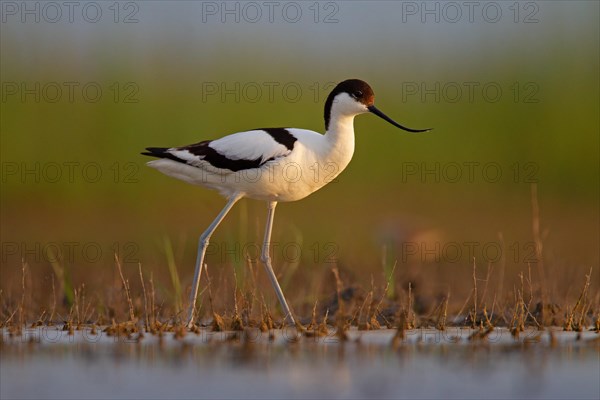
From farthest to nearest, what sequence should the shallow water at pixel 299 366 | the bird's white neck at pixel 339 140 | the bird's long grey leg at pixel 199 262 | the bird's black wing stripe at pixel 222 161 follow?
1. the bird's white neck at pixel 339 140
2. the bird's black wing stripe at pixel 222 161
3. the bird's long grey leg at pixel 199 262
4. the shallow water at pixel 299 366

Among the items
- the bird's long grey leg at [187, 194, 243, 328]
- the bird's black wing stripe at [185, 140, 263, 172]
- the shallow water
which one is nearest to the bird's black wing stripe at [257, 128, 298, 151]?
the bird's black wing stripe at [185, 140, 263, 172]

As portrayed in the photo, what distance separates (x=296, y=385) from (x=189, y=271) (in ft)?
18.6

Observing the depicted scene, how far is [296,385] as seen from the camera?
18.4ft

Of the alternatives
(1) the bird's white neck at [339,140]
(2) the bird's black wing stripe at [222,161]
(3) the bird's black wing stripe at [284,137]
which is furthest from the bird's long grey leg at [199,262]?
(1) the bird's white neck at [339,140]

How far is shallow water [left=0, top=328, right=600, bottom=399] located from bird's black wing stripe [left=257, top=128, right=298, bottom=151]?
1.43m

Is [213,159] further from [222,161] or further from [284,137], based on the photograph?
[284,137]

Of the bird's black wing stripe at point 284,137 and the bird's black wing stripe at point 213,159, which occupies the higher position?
the bird's black wing stripe at point 284,137

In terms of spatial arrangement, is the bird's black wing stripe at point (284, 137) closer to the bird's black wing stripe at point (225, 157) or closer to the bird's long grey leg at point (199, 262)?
the bird's black wing stripe at point (225, 157)

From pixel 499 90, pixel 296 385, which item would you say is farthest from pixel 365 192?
pixel 296 385

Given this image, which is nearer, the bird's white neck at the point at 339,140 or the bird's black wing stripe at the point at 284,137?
the bird's black wing stripe at the point at 284,137

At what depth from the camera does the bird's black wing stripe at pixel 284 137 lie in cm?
799

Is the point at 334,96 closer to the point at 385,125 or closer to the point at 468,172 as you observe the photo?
the point at 468,172

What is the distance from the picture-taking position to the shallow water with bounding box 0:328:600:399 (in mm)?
5547

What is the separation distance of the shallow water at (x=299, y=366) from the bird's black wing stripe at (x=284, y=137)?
1433 mm
